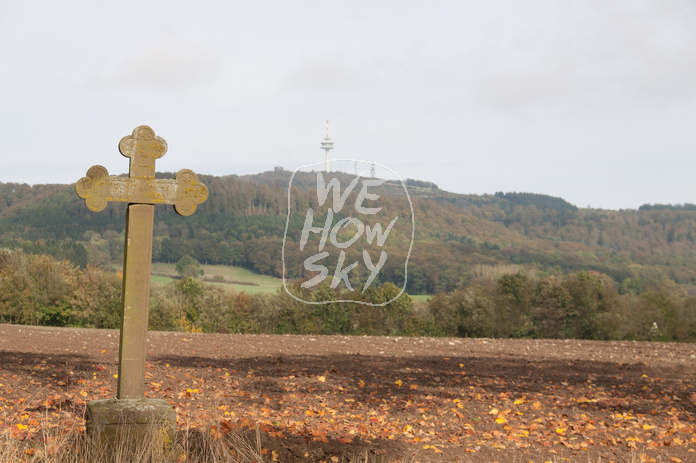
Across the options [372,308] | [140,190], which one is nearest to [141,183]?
[140,190]

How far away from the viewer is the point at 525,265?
53.3 metres

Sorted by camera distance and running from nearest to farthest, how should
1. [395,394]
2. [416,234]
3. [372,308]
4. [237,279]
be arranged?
[395,394] < [416,234] < [372,308] < [237,279]

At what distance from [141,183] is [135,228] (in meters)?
0.44

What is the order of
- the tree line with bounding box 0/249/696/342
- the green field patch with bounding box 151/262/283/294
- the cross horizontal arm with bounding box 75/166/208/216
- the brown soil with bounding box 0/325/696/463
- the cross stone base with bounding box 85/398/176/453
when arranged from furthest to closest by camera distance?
the green field patch with bounding box 151/262/283/294
the tree line with bounding box 0/249/696/342
the brown soil with bounding box 0/325/696/463
the cross horizontal arm with bounding box 75/166/208/216
the cross stone base with bounding box 85/398/176/453

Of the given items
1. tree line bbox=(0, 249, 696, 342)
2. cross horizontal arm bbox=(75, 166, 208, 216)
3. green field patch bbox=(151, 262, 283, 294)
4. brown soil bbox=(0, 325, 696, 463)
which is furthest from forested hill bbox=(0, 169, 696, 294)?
cross horizontal arm bbox=(75, 166, 208, 216)

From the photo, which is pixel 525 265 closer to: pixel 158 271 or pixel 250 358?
pixel 158 271

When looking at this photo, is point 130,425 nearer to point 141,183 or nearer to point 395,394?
point 141,183

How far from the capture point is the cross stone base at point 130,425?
214 inches

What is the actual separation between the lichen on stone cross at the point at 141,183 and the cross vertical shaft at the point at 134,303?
0.15 m

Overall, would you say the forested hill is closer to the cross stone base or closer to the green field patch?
the green field patch

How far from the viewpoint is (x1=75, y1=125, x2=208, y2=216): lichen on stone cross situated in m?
5.82

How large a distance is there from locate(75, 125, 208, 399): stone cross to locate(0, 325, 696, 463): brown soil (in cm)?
83

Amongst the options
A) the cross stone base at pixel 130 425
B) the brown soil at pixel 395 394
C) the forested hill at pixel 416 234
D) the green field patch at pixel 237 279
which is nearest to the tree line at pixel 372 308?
the green field patch at pixel 237 279

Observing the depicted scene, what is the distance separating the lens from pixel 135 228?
234 inches
